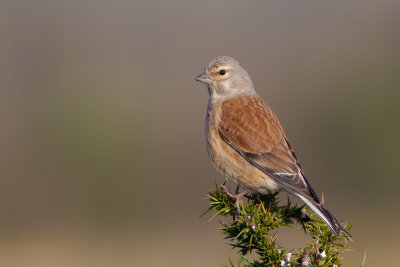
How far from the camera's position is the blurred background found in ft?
24.9

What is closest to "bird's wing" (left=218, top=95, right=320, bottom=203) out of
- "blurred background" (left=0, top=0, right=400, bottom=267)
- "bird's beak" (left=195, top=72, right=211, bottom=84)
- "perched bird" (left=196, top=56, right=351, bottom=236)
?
"perched bird" (left=196, top=56, right=351, bottom=236)

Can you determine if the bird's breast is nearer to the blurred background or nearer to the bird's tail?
the bird's tail

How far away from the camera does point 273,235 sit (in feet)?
8.81

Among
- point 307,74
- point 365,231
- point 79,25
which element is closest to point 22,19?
point 79,25

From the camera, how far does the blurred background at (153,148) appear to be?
7.59m

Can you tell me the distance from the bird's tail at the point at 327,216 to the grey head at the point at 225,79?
4.21 feet

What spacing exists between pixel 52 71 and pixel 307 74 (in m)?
5.66

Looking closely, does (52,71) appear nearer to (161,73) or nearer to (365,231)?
(161,73)

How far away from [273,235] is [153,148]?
7652 millimetres

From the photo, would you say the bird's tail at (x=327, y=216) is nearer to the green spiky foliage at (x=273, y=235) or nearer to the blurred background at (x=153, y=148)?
the green spiky foliage at (x=273, y=235)

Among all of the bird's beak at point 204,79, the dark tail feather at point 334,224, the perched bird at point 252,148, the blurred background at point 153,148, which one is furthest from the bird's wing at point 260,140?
the blurred background at point 153,148

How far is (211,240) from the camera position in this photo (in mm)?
7695

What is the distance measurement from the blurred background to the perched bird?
2.43m

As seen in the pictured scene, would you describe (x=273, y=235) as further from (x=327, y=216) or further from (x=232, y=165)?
(x=232, y=165)
